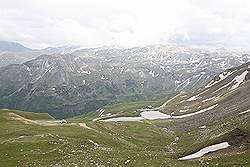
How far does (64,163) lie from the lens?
182 feet

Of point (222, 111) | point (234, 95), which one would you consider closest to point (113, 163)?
point (222, 111)

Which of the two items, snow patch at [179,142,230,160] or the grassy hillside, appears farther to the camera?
snow patch at [179,142,230,160]

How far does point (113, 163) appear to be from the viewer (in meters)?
55.2

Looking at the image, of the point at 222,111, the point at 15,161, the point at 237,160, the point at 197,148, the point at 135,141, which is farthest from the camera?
the point at 222,111

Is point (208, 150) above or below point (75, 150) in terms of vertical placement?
below

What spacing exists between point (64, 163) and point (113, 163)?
6647 millimetres

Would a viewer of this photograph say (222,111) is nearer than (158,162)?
No

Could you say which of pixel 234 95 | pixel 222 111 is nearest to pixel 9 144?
pixel 222 111

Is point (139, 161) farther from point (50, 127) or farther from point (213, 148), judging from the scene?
point (50, 127)

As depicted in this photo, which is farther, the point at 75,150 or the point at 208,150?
the point at 208,150

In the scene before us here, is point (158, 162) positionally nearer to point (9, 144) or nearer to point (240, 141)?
point (240, 141)

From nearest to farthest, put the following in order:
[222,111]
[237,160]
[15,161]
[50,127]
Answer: [237,160]
[15,161]
[50,127]
[222,111]

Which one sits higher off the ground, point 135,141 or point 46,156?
point 46,156

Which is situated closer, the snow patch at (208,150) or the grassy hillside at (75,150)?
the grassy hillside at (75,150)
